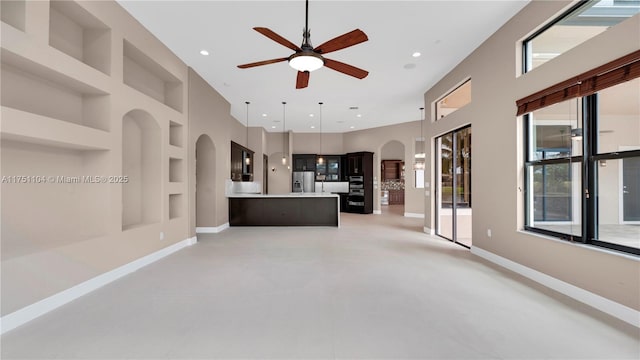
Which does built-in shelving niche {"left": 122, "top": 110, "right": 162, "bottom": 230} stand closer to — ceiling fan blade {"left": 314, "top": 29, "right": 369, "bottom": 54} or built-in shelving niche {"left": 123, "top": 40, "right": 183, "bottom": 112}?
built-in shelving niche {"left": 123, "top": 40, "right": 183, "bottom": 112}

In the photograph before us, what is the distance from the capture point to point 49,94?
285 cm

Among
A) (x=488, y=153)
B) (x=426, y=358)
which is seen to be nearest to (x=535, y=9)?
(x=488, y=153)

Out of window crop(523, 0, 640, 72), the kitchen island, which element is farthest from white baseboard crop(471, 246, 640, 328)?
the kitchen island

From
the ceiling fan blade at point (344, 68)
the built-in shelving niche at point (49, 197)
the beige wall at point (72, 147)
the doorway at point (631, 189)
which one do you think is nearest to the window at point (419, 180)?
the doorway at point (631, 189)

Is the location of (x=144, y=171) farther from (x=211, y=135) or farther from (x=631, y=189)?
(x=631, y=189)

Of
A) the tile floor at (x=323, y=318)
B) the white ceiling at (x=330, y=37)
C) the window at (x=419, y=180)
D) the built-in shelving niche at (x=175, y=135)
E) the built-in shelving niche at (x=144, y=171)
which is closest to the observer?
the tile floor at (x=323, y=318)

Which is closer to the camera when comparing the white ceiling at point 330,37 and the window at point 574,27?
the window at point 574,27

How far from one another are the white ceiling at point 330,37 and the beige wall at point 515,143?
369mm

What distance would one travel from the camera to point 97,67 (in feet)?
10.6

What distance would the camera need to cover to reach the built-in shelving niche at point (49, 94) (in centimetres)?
246

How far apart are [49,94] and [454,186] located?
669 centimetres

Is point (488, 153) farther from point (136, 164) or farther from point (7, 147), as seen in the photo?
point (7, 147)

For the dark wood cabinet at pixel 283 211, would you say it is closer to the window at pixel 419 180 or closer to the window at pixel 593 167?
the window at pixel 419 180

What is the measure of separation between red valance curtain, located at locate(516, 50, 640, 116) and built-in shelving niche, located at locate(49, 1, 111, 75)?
17.9ft
